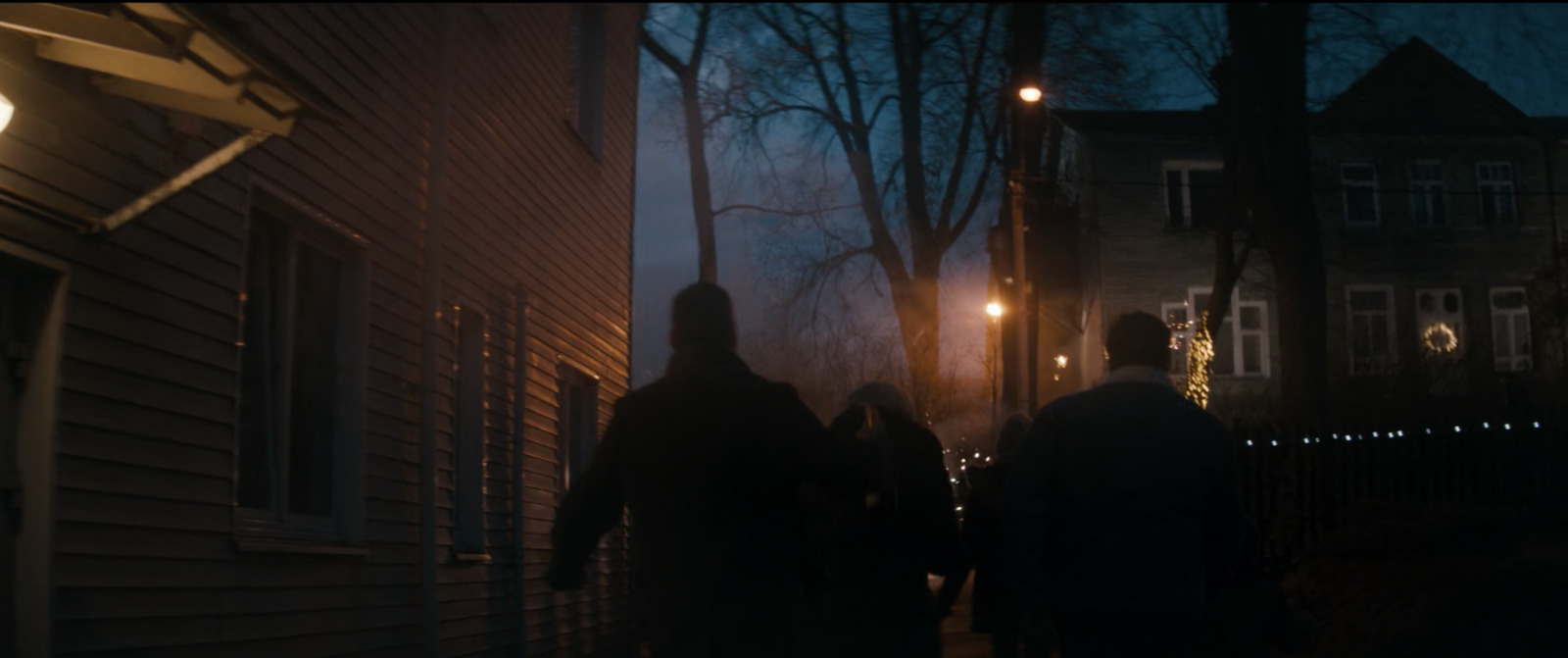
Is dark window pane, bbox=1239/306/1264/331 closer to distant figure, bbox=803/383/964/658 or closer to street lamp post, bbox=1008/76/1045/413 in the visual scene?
street lamp post, bbox=1008/76/1045/413

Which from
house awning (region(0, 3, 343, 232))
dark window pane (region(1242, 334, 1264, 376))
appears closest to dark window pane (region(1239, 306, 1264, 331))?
dark window pane (region(1242, 334, 1264, 376))

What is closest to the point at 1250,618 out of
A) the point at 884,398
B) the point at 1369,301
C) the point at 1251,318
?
the point at 884,398

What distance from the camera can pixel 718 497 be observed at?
3.83 meters

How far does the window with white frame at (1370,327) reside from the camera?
68.3ft

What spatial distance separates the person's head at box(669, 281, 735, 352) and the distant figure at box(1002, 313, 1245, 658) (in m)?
0.98

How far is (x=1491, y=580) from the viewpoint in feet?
28.9

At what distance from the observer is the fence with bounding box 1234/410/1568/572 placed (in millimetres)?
11508

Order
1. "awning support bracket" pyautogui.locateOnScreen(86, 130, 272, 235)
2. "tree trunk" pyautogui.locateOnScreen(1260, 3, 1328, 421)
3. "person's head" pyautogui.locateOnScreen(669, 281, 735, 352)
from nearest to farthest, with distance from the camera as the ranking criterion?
"person's head" pyautogui.locateOnScreen(669, 281, 735, 352), "tree trunk" pyautogui.locateOnScreen(1260, 3, 1328, 421), "awning support bracket" pyautogui.locateOnScreen(86, 130, 272, 235)

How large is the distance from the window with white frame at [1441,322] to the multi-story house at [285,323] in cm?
1197

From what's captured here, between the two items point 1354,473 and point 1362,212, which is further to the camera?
point 1362,212

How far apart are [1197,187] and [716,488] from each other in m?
6.42

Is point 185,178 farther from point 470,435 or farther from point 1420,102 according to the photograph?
point 1420,102

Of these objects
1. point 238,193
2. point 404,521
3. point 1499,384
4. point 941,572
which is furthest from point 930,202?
point 1499,384

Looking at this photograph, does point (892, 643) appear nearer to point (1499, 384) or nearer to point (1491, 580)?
point (1491, 580)
